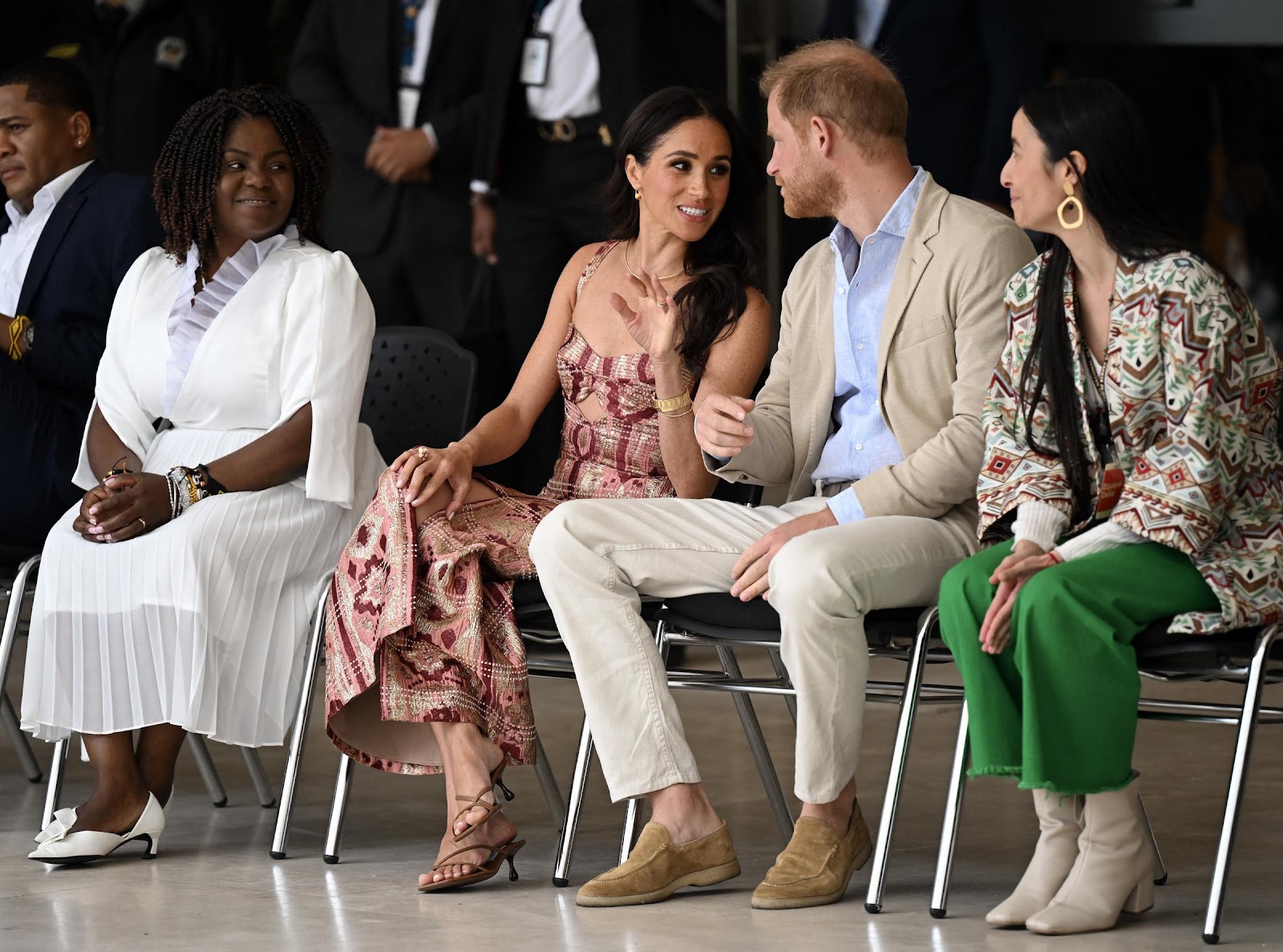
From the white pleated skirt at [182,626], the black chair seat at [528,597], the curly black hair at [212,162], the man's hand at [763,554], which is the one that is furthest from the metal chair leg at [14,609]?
the man's hand at [763,554]

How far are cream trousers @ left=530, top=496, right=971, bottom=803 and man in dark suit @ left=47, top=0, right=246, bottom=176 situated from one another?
4.10 metres

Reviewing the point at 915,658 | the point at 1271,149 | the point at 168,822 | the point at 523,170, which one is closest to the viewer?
the point at 915,658

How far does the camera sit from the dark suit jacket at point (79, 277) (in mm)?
4617

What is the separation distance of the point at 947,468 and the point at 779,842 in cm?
95

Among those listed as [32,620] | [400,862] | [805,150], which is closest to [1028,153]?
[805,150]

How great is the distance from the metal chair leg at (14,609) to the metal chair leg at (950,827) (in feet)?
6.54

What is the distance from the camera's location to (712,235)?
4.02m

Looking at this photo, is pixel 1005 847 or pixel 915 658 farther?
pixel 1005 847

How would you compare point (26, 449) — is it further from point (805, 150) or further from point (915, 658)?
point (915, 658)

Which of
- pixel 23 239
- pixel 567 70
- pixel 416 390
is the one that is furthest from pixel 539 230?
pixel 416 390

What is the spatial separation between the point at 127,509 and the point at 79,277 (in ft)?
3.29

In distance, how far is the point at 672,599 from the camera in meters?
3.58

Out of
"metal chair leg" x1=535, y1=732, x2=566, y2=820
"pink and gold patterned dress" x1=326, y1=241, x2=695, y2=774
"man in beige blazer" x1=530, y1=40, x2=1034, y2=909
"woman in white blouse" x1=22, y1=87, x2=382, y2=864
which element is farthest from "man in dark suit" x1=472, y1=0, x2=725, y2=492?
"man in beige blazer" x1=530, y1=40, x2=1034, y2=909

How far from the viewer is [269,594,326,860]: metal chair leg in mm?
3867
